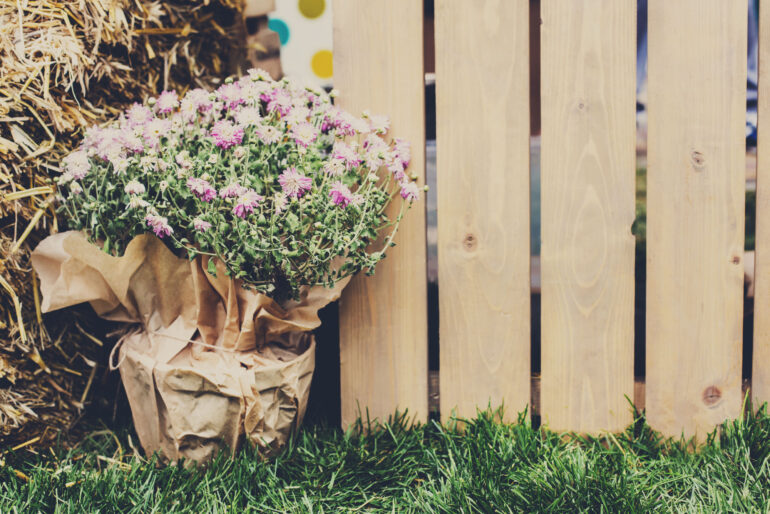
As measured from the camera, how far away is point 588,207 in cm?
172

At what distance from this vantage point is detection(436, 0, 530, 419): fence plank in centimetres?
172

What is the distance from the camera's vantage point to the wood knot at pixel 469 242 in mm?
1759

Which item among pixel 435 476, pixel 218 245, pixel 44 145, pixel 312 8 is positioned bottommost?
pixel 435 476

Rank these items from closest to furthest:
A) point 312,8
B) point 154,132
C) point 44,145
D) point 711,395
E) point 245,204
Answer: point 245,204 < point 154,132 < point 44,145 < point 711,395 < point 312,8

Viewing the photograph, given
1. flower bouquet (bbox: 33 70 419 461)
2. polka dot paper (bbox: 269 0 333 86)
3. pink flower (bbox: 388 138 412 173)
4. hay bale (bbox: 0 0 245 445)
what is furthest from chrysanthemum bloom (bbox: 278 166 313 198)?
polka dot paper (bbox: 269 0 333 86)

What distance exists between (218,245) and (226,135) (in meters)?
0.24

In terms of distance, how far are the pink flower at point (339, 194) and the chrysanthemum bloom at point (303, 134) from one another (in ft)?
0.39

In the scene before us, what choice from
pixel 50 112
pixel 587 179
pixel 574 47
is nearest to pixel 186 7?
pixel 50 112

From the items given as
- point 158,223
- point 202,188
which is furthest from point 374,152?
point 158,223

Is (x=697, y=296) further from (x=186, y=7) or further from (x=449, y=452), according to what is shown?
(x=186, y=7)

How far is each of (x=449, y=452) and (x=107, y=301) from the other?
0.89m

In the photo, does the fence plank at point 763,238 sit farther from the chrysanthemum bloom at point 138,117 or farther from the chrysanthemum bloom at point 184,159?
the chrysanthemum bloom at point 138,117

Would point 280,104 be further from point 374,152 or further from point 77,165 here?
point 77,165

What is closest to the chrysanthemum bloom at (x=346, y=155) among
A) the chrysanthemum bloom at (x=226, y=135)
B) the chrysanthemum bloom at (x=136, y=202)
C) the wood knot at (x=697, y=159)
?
the chrysanthemum bloom at (x=226, y=135)
